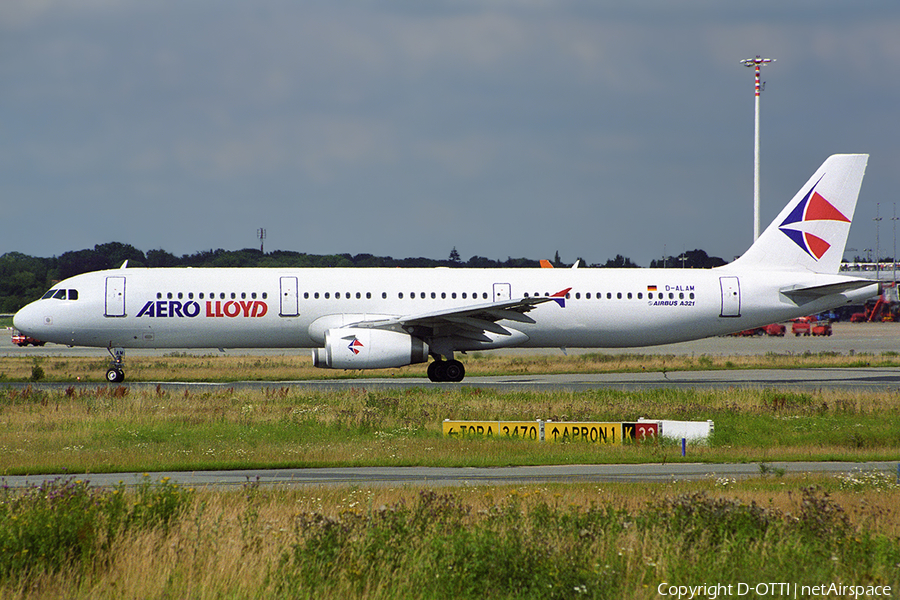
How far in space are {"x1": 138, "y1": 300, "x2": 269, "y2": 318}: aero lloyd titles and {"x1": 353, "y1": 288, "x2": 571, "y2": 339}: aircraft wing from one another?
12.9ft

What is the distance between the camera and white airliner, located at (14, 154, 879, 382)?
32375mm

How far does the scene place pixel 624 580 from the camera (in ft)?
28.6

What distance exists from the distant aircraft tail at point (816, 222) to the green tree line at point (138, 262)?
5972cm

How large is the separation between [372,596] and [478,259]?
105663 millimetres

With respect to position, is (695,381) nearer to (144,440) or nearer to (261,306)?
(261,306)

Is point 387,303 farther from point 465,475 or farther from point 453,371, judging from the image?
point 465,475

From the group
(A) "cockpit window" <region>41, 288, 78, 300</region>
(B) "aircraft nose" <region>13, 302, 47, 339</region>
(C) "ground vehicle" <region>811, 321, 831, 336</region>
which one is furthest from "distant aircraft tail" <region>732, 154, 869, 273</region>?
(C) "ground vehicle" <region>811, 321, 831, 336</region>

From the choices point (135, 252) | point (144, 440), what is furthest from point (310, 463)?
point (135, 252)

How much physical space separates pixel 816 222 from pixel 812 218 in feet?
0.77

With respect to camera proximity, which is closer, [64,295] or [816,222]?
[64,295]

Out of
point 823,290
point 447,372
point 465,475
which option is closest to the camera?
point 465,475

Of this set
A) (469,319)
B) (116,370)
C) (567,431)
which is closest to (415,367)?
(469,319)

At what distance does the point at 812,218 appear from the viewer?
3597 cm

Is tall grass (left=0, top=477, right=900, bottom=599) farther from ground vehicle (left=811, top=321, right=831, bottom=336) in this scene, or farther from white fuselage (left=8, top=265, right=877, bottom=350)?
ground vehicle (left=811, top=321, right=831, bottom=336)
